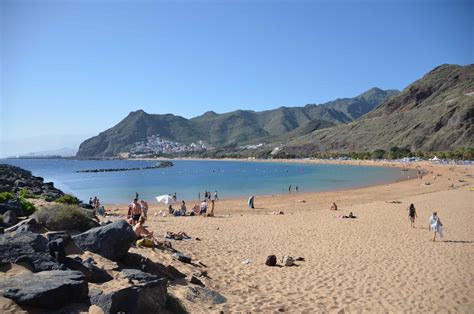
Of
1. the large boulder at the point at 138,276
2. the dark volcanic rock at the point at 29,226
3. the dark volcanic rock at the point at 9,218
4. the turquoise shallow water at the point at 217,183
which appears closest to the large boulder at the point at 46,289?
the large boulder at the point at 138,276

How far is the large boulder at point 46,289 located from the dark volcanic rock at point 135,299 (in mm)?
324

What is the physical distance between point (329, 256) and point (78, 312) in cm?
931

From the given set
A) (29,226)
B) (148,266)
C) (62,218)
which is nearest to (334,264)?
(148,266)

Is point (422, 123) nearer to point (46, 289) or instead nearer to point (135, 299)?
point (135, 299)

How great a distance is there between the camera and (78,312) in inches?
206

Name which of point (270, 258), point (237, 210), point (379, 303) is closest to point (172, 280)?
point (270, 258)

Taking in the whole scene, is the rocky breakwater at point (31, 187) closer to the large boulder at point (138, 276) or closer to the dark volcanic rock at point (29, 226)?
the dark volcanic rock at point (29, 226)

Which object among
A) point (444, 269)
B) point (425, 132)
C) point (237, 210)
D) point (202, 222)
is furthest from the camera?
point (425, 132)

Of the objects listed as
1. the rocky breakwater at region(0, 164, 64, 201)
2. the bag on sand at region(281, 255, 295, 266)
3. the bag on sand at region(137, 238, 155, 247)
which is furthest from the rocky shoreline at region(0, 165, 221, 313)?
the rocky breakwater at region(0, 164, 64, 201)

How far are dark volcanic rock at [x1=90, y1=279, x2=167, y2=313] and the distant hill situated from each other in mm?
117490

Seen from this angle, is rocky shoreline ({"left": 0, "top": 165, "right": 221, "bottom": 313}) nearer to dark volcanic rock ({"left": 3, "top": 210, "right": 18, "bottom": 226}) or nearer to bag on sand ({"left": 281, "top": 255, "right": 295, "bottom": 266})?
Answer: dark volcanic rock ({"left": 3, "top": 210, "right": 18, "bottom": 226})

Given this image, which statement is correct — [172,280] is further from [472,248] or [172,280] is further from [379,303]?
[472,248]

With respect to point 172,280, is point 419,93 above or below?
above

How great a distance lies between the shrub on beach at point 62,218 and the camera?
9922 mm
